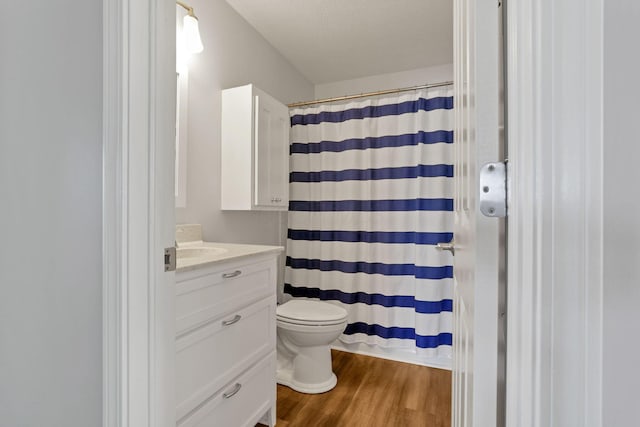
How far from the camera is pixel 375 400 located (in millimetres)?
1794

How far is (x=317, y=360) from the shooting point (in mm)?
1911

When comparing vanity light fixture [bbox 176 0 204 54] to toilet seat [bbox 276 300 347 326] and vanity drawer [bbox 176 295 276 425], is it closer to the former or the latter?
vanity drawer [bbox 176 295 276 425]

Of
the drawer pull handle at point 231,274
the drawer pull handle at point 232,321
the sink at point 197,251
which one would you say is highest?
the sink at point 197,251

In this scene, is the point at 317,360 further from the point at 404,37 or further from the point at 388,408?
the point at 404,37

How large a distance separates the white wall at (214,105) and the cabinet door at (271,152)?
266mm

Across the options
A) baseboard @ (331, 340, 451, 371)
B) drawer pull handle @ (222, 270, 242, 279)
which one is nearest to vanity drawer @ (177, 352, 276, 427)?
drawer pull handle @ (222, 270, 242, 279)

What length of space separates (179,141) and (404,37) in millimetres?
1984

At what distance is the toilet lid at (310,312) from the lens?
1855mm

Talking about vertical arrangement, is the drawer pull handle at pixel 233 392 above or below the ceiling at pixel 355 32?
below

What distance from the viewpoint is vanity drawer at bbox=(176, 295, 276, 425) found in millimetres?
1039

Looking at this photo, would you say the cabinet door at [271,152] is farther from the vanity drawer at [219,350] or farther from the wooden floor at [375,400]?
the wooden floor at [375,400]
